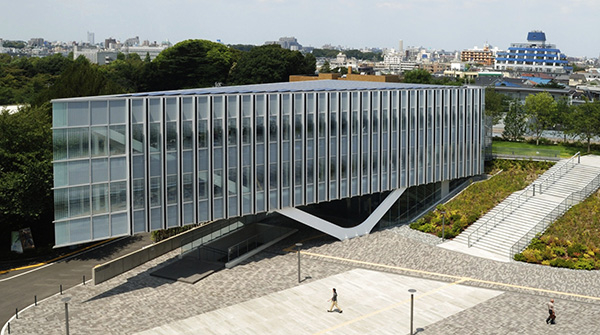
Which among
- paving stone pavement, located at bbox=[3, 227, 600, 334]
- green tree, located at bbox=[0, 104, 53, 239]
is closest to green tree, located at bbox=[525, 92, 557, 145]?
paving stone pavement, located at bbox=[3, 227, 600, 334]

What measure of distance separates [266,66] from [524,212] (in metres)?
74.3

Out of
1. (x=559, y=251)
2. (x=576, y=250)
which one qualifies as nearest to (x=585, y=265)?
(x=576, y=250)

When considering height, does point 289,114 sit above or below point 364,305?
above

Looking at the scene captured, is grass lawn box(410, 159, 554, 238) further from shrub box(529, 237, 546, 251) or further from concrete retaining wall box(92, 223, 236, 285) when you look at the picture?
concrete retaining wall box(92, 223, 236, 285)

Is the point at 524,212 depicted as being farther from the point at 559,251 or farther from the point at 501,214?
the point at 559,251

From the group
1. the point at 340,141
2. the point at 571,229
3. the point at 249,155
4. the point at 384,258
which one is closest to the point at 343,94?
the point at 340,141

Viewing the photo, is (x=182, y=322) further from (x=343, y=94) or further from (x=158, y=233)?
(x=343, y=94)

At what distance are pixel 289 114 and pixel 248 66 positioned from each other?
75.4m

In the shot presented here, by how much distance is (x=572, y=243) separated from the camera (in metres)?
41.5

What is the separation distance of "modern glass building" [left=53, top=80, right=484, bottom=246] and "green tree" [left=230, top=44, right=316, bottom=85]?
2625 inches

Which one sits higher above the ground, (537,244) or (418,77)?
(418,77)

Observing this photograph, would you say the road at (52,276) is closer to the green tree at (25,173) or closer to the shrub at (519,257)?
the green tree at (25,173)

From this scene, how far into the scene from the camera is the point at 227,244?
141 feet

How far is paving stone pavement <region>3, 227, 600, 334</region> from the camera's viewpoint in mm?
31812
